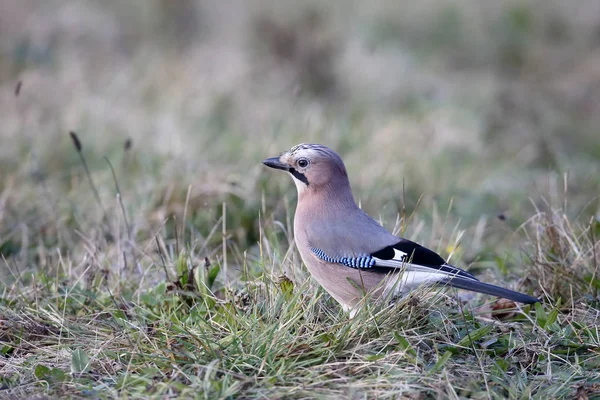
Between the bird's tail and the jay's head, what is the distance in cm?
84

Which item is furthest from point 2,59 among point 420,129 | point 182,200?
point 420,129

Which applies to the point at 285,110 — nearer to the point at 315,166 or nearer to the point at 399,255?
the point at 315,166

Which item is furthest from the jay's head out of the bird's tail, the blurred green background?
the bird's tail

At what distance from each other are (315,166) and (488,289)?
3.71ft

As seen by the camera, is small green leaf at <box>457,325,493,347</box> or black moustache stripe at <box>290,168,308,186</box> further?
black moustache stripe at <box>290,168,308,186</box>

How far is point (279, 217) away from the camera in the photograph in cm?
544

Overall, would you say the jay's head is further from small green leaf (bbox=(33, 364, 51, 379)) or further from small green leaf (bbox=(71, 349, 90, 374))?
small green leaf (bbox=(33, 364, 51, 379))

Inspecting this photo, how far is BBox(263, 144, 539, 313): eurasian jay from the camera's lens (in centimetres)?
363

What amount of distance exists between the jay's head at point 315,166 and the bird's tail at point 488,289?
0.84 m

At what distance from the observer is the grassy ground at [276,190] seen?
338cm

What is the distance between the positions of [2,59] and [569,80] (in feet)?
21.6

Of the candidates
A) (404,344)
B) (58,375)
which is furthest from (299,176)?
(58,375)

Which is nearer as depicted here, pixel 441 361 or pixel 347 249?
pixel 441 361

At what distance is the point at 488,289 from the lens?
3.47m
